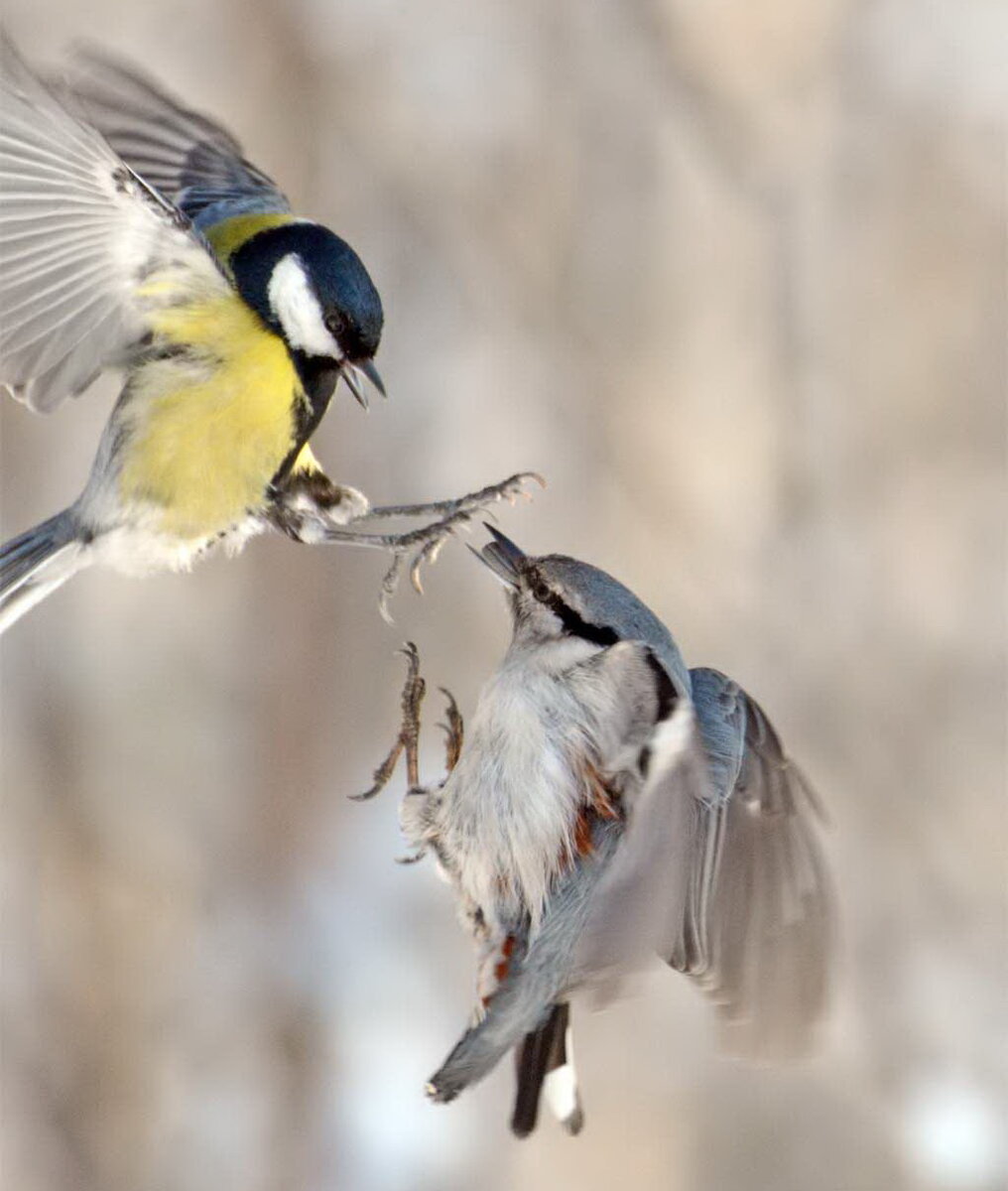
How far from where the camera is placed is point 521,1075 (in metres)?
1.39

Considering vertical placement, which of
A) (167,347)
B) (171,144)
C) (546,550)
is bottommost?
(546,550)

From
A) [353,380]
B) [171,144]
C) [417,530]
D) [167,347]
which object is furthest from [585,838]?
[171,144]

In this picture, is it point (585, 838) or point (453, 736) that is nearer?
point (585, 838)

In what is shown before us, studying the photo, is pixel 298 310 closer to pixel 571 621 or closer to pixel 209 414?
pixel 209 414

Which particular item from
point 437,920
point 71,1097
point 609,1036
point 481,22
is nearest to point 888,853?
point 609,1036

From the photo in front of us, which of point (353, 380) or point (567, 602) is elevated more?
point (353, 380)

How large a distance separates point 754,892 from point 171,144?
976 mm

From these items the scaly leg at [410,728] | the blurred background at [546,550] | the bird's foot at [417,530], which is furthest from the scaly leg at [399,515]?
the blurred background at [546,550]

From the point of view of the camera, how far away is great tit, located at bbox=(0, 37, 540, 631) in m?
1.29

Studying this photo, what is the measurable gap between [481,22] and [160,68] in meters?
0.57

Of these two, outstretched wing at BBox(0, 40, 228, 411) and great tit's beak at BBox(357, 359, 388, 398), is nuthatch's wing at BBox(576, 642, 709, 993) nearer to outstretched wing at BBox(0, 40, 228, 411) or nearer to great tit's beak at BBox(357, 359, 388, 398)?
great tit's beak at BBox(357, 359, 388, 398)

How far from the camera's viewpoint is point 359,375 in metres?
1.35

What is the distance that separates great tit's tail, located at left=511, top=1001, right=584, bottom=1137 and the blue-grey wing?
14 cm

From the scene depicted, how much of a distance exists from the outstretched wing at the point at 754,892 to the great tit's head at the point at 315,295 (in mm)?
414
